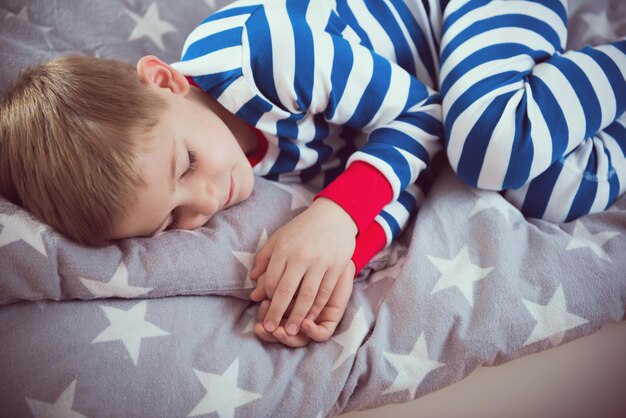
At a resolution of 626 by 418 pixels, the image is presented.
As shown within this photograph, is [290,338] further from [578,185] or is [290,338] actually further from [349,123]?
[578,185]

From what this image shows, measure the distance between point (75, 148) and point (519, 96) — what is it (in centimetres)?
65

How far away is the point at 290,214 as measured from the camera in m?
0.85

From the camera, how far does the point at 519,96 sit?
0.81 m

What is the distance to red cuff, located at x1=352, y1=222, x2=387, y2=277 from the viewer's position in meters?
0.79

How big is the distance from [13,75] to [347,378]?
719 mm

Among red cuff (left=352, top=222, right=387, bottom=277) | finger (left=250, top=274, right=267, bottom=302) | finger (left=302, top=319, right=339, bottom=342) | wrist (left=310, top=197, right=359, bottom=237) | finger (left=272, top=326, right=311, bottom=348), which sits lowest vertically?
finger (left=272, top=326, right=311, bottom=348)

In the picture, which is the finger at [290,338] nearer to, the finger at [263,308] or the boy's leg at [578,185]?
the finger at [263,308]

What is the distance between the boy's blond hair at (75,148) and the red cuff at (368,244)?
33 cm

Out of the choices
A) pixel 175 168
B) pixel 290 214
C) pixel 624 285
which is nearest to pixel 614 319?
pixel 624 285

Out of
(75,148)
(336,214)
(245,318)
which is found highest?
(75,148)

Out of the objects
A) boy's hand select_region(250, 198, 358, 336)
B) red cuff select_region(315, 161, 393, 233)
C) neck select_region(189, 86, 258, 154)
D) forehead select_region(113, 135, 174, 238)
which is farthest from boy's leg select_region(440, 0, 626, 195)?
forehead select_region(113, 135, 174, 238)

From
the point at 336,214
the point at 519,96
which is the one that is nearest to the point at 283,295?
the point at 336,214

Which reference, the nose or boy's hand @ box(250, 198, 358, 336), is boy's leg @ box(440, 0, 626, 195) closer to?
boy's hand @ box(250, 198, 358, 336)

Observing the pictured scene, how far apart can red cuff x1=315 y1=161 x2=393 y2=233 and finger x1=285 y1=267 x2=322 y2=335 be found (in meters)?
0.11
